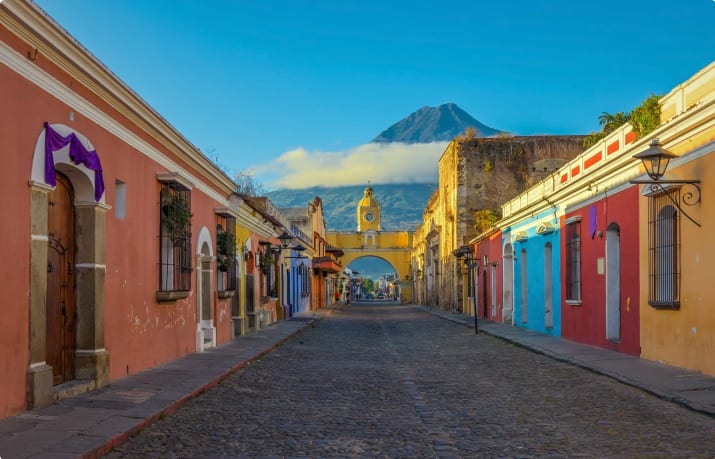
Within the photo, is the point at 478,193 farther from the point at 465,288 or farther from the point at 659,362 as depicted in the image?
the point at 659,362

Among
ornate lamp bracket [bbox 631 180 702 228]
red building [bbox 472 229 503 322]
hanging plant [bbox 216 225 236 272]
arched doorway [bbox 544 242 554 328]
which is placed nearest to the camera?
ornate lamp bracket [bbox 631 180 702 228]

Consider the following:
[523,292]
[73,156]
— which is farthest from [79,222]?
[523,292]

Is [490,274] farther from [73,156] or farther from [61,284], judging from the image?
[73,156]

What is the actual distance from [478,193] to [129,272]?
27011 mm

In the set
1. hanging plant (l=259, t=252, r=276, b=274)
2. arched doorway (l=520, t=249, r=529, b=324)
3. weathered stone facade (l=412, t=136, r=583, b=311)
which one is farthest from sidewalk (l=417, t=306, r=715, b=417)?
weathered stone facade (l=412, t=136, r=583, b=311)

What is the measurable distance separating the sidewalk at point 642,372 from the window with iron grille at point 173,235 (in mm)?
6768

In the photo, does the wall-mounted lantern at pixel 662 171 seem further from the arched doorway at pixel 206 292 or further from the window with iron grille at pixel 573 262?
the arched doorway at pixel 206 292

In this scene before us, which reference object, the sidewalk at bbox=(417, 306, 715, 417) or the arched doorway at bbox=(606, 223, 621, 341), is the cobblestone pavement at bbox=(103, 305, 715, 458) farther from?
the arched doorway at bbox=(606, 223, 621, 341)

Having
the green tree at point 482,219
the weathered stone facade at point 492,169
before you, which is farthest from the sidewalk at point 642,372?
the weathered stone facade at point 492,169

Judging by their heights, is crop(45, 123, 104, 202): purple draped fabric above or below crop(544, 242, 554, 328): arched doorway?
above

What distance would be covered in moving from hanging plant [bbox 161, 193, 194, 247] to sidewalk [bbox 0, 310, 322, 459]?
212 cm

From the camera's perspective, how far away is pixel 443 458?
5.64 metres

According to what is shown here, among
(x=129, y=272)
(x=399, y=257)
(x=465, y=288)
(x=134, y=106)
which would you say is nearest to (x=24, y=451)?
(x=129, y=272)

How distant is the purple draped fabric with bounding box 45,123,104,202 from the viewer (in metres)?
7.63
